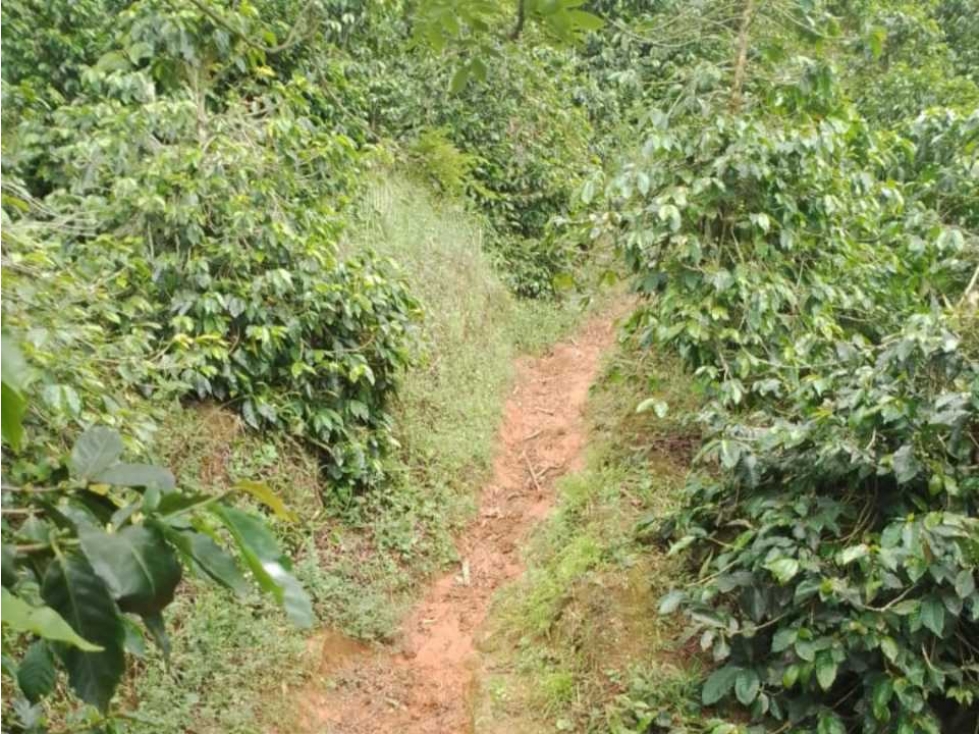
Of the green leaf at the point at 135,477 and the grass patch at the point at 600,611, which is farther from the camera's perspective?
the grass patch at the point at 600,611

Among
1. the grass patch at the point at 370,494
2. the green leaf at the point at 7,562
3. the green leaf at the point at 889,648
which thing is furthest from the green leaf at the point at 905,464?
the green leaf at the point at 7,562

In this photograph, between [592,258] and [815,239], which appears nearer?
[815,239]

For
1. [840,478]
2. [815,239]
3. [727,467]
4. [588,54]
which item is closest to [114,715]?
[727,467]

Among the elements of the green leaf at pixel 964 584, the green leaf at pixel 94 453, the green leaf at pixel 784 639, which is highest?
the green leaf at pixel 94 453

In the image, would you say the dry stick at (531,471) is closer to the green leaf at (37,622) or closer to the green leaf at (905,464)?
the green leaf at (905,464)

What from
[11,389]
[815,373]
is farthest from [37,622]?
[815,373]

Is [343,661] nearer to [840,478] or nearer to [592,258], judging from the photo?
[840,478]

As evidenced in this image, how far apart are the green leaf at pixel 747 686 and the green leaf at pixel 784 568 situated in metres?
0.43

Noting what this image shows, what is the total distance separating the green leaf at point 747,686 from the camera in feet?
10.8

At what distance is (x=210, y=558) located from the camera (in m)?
1.04

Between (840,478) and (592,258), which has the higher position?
(840,478)

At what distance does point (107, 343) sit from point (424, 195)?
16.1 ft

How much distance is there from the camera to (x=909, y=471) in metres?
3.16

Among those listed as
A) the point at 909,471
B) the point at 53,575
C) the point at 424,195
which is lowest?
the point at 424,195
